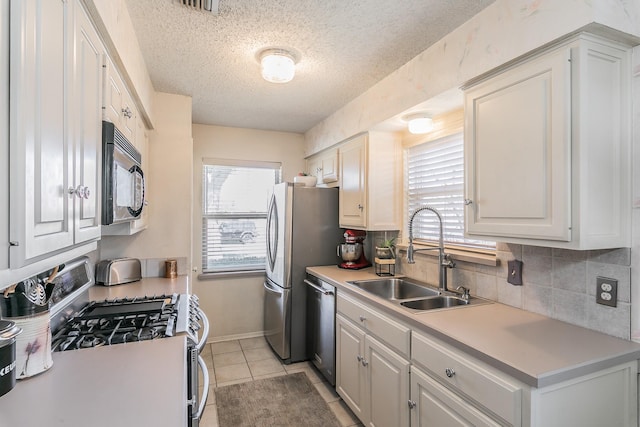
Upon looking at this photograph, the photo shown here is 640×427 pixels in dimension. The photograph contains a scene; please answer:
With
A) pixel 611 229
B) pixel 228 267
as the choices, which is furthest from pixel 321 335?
pixel 611 229

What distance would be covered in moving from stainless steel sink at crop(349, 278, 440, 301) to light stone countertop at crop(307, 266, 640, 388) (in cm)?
64

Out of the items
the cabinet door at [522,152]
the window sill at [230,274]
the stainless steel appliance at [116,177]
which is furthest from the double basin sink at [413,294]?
the window sill at [230,274]

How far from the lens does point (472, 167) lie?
1704 millimetres

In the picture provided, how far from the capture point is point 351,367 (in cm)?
234

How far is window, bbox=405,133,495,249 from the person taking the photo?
234 centimetres

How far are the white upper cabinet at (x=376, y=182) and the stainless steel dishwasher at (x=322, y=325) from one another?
64 centimetres

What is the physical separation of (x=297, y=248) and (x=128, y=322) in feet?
5.71

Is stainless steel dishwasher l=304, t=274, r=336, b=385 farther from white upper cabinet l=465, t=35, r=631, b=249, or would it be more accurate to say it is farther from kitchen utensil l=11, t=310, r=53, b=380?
kitchen utensil l=11, t=310, r=53, b=380

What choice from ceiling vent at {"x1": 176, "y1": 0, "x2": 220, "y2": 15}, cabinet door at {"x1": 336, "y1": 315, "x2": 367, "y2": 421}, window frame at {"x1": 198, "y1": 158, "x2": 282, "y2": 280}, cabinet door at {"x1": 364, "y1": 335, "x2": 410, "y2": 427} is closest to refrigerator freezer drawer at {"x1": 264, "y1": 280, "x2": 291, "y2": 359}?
window frame at {"x1": 198, "y1": 158, "x2": 282, "y2": 280}

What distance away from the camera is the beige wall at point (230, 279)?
12.4 feet

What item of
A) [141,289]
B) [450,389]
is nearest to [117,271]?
[141,289]

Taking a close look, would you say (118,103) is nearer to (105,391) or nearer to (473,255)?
(105,391)

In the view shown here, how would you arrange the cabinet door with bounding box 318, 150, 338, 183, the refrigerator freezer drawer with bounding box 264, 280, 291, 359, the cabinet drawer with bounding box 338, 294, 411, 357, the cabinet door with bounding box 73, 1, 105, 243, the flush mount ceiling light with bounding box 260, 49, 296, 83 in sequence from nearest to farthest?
the cabinet door with bounding box 73, 1, 105, 243
the cabinet drawer with bounding box 338, 294, 411, 357
the flush mount ceiling light with bounding box 260, 49, 296, 83
the refrigerator freezer drawer with bounding box 264, 280, 291, 359
the cabinet door with bounding box 318, 150, 338, 183

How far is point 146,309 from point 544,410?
1852 millimetres
